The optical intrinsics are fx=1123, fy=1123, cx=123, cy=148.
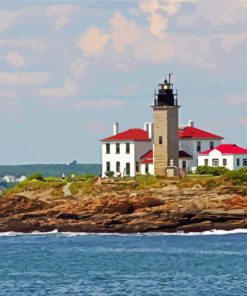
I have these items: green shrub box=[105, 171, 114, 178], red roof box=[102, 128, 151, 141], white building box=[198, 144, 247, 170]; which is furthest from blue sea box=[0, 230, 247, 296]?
red roof box=[102, 128, 151, 141]

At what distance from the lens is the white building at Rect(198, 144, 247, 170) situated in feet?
332

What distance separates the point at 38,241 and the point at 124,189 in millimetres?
12448

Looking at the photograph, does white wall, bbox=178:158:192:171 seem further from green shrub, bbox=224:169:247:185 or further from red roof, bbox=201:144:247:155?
green shrub, bbox=224:169:247:185

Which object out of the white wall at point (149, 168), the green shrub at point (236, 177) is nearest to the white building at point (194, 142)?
the white wall at point (149, 168)

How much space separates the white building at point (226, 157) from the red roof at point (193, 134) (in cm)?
290

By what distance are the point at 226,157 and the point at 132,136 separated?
9796 mm

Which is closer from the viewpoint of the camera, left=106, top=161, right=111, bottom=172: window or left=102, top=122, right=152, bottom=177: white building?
left=102, top=122, right=152, bottom=177: white building

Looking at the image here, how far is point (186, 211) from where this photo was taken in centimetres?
8638

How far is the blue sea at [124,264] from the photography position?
55594 mm

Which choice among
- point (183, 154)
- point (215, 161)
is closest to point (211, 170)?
point (215, 161)

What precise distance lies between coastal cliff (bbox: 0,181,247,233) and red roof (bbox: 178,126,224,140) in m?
13.3

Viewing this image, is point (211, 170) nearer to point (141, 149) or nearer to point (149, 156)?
point (149, 156)

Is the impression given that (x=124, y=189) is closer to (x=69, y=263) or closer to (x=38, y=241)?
(x=38, y=241)

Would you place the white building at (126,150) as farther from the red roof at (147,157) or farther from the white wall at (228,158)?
the white wall at (228,158)
